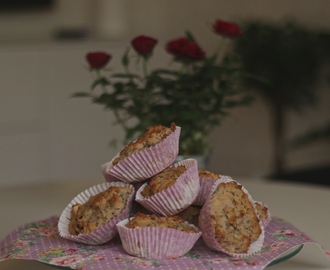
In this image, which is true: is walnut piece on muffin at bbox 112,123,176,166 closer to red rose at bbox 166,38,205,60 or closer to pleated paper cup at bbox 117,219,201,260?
pleated paper cup at bbox 117,219,201,260

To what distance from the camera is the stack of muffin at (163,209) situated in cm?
110

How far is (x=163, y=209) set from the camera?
1.14 meters

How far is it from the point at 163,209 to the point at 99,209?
93 millimetres

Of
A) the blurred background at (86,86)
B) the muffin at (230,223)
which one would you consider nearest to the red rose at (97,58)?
the muffin at (230,223)

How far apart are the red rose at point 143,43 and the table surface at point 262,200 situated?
0.38 meters

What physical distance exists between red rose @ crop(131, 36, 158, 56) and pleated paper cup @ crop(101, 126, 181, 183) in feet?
1.67

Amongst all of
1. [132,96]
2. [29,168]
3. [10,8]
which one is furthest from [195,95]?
[10,8]

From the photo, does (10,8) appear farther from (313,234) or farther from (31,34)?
(313,234)

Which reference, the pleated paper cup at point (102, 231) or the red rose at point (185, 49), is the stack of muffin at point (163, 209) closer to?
the pleated paper cup at point (102, 231)

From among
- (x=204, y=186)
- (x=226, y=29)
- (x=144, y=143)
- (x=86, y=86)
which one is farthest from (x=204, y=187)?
(x=86, y=86)

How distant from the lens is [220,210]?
3.63 feet

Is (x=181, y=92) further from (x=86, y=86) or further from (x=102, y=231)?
(x=86, y=86)

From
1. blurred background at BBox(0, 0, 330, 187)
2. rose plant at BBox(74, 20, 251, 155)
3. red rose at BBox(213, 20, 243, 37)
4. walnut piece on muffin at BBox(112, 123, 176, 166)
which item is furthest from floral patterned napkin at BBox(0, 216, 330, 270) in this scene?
blurred background at BBox(0, 0, 330, 187)

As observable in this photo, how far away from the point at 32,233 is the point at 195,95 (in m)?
0.59
